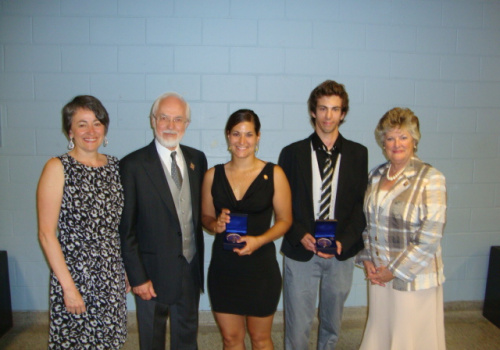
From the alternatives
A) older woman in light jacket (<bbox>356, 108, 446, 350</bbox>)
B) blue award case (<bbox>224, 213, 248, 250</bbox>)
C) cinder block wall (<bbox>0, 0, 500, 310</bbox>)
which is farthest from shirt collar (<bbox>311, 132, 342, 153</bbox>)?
cinder block wall (<bbox>0, 0, 500, 310</bbox>)

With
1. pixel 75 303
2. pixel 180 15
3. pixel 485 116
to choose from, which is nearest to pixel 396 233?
pixel 75 303

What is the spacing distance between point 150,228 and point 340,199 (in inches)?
43.5

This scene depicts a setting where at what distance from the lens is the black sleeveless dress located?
6.43 feet

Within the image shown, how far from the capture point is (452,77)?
3.02 metres

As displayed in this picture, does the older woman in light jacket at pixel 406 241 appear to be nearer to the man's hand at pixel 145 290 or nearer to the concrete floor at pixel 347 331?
the concrete floor at pixel 347 331

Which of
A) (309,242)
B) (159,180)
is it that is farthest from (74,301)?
(309,242)

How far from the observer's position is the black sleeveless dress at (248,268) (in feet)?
6.43

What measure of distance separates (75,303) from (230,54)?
2.07 m

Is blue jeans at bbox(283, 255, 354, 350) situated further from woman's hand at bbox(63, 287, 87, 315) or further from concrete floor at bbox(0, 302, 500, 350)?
woman's hand at bbox(63, 287, 87, 315)

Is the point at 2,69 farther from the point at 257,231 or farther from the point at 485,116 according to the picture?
the point at 485,116

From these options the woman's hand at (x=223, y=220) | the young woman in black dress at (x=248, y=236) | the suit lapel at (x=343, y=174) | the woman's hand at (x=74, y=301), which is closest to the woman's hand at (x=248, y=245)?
the young woman in black dress at (x=248, y=236)

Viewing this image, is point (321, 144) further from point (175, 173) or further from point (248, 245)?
point (175, 173)

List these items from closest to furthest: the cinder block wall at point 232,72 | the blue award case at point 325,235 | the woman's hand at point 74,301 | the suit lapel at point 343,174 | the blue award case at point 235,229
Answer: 1. the woman's hand at point 74,301
2. the blue award case at point 235,229
3. the blue award case at point 325,235
4. the suit lapel at point 343,174
5. the cinder block wall at point 232,72

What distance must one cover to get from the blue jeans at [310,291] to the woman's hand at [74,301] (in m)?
1.18
